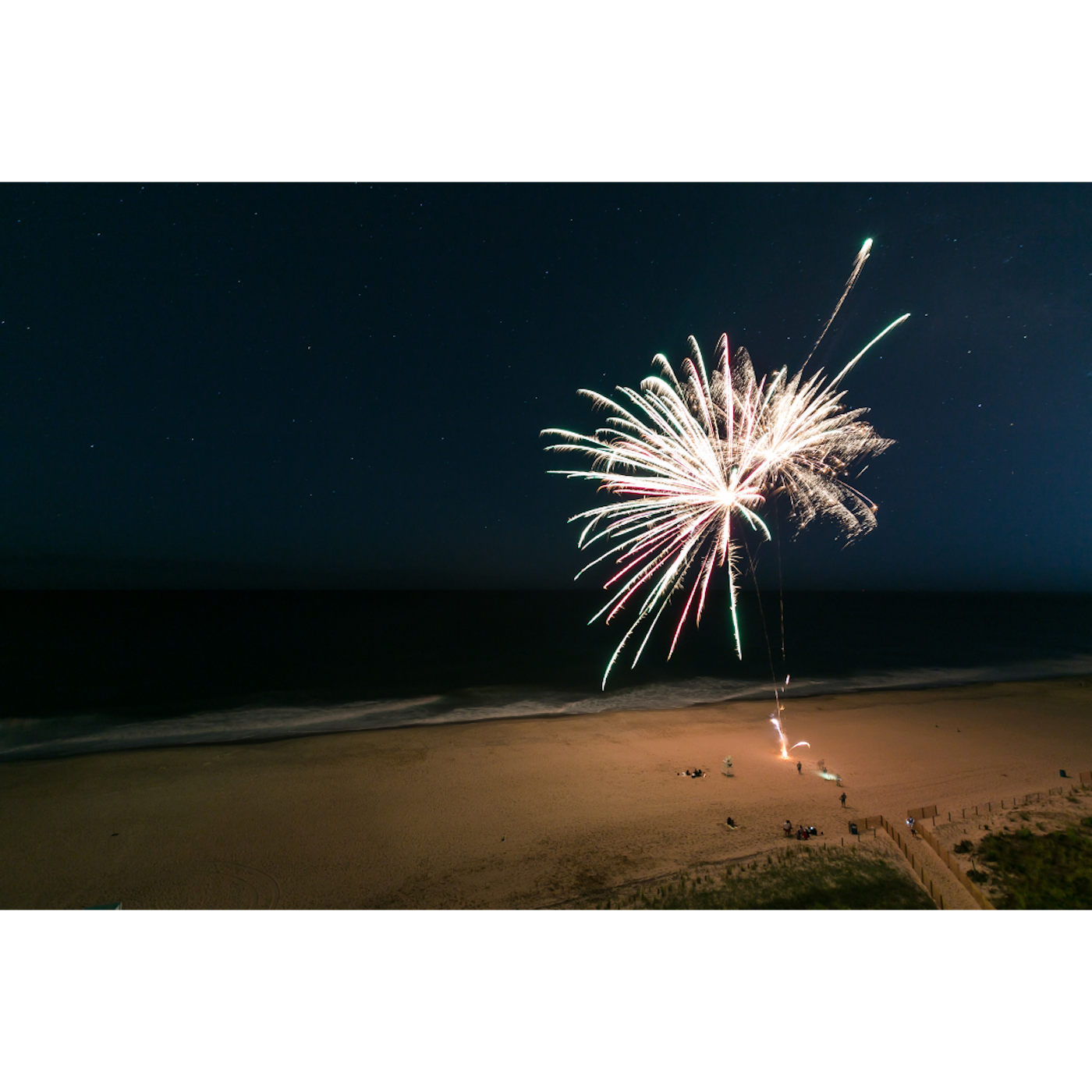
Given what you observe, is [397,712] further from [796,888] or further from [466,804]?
[796,888]

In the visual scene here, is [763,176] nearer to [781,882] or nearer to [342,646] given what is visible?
[781,882]

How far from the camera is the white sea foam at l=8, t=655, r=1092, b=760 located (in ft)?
80.5

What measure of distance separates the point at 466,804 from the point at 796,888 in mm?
9210

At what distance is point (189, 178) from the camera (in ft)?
11.2

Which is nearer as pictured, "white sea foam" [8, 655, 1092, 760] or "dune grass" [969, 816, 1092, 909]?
"dune grass" [969, 816, 1092, 909]

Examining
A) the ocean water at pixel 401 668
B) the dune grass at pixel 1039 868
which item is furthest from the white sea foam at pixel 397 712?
the dune grass at pixel 1039 868

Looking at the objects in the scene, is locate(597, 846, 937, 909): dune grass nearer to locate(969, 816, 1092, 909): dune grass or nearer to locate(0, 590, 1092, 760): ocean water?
locate(969, 816, 1092, 909): dune grass

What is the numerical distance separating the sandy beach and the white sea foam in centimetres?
380

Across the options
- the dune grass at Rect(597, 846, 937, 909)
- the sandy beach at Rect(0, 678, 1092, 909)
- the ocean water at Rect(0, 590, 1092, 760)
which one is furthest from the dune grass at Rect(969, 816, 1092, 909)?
the ocean water at Rect(0, 590, 1092, 760)

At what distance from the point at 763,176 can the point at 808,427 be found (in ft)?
39.3

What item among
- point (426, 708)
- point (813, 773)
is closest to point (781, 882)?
point (813, 773)

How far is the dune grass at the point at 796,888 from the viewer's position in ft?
31.3

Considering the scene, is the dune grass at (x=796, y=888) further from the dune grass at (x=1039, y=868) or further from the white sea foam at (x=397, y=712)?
the white sea foam at (x=397, y=712)

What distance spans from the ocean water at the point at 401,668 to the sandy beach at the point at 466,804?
6.66 meters
